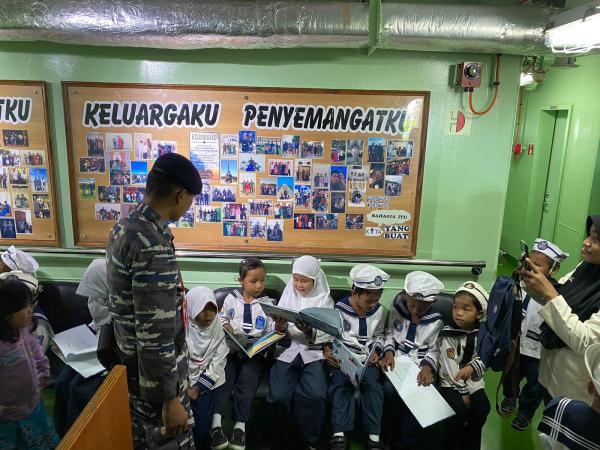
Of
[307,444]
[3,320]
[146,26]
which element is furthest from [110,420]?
[146,26]

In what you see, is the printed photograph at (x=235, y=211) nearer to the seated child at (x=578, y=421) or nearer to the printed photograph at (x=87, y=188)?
the printed photograph at (x=87, y=188)

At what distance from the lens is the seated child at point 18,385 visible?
6.30 feet

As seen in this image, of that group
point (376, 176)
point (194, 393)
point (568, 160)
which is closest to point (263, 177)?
point (376, 176)

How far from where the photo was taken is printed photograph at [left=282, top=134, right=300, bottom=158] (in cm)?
307

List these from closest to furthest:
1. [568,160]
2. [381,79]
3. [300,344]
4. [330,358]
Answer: [330,358] < [300,344] < [381,79] < [568,160]

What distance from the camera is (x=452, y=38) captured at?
2615mm

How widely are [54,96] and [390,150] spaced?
2.52m

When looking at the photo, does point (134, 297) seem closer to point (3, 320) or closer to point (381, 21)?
point (3, 320)

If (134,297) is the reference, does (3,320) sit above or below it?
below

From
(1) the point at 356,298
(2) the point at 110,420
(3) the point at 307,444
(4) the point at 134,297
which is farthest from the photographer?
(1) the point at 356,298

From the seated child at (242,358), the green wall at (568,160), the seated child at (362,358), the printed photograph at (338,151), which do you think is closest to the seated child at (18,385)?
the seated child at (242,358)

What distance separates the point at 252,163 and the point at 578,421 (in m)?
2.43

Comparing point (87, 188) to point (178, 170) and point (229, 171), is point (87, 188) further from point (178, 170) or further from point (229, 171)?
point (178, 170)

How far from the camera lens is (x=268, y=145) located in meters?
3.09
